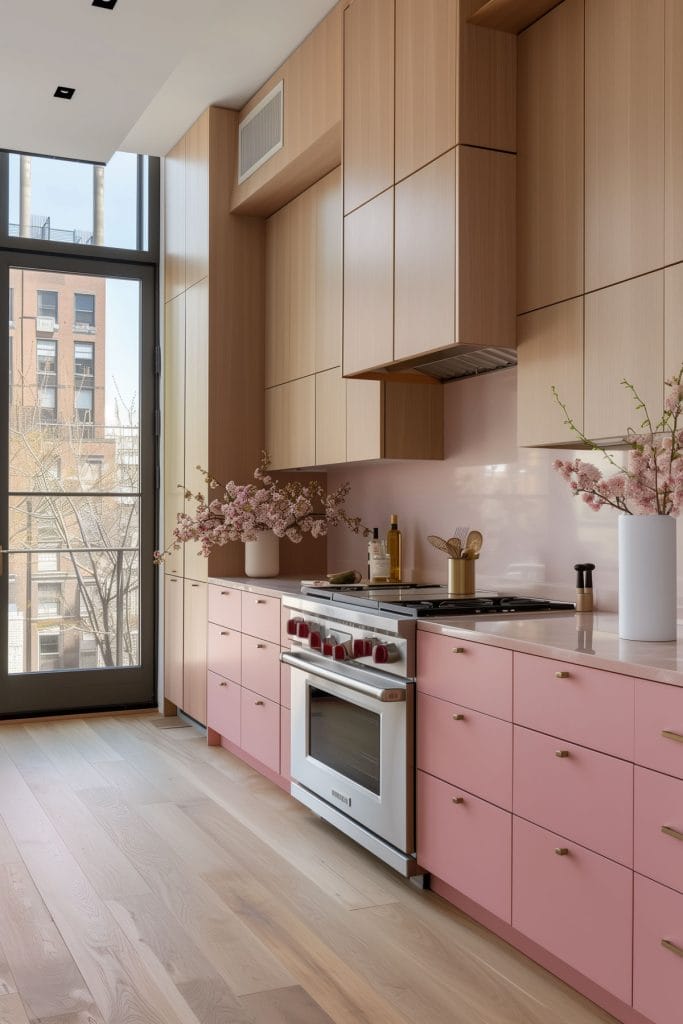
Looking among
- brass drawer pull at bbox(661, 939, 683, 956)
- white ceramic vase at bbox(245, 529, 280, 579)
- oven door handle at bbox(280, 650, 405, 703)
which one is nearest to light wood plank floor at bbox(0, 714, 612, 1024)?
brass drawer pull at bbox(661, 939, 683, 956)

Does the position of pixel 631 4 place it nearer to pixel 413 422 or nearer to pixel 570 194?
pixel 570 194

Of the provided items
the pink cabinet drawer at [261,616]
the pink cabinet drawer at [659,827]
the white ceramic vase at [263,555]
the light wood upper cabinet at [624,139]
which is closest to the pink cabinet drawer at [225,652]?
the pink cabinet drawer at [261,616]

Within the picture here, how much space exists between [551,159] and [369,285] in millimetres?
842

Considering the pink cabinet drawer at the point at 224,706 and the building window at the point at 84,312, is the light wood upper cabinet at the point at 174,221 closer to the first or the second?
the building window at the point at 84,312

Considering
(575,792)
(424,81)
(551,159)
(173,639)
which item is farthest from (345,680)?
(173,639)

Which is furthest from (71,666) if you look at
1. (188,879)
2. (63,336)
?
(188,879)

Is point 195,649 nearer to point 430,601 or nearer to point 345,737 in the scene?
point 345,737

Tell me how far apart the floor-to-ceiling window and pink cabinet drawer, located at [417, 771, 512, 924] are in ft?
9.93

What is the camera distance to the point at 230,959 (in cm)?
249

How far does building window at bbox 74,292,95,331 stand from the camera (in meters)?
5.45

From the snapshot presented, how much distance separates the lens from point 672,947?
75.2 inches

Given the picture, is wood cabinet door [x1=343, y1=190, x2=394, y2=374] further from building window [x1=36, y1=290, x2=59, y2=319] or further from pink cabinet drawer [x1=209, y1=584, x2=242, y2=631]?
building window [x1=36, y1=290, x2=59, y2=319]

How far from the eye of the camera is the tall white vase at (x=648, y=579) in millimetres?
2332

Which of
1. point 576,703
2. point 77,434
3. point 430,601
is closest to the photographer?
point 576,703
